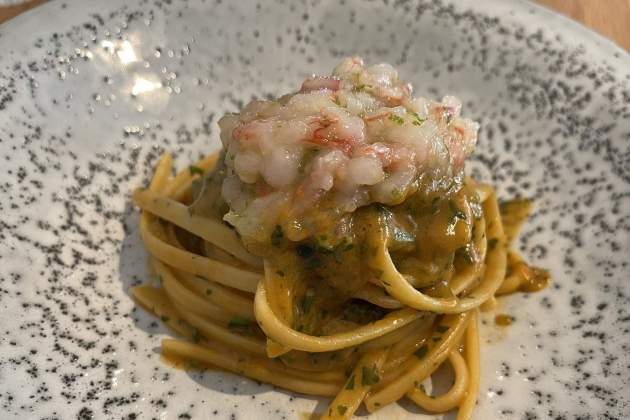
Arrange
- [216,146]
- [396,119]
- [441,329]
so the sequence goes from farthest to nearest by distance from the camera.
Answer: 1. [216,146]
2. [441,329]
3. [396,119]

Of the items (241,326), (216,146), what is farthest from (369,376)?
(216,146)

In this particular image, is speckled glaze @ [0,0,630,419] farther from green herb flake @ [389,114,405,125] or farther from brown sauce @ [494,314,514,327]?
green herb flake @ [389,114,405,125]

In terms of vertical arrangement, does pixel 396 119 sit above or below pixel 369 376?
above

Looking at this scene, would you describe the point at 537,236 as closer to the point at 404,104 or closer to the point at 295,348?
the point at 404,104

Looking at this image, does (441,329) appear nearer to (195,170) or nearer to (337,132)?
(337,132)

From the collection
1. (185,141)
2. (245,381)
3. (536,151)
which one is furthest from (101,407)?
(536,151)

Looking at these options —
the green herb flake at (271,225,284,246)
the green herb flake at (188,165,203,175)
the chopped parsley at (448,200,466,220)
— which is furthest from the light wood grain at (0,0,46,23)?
the chopped parsley at (448,200,466,220)
